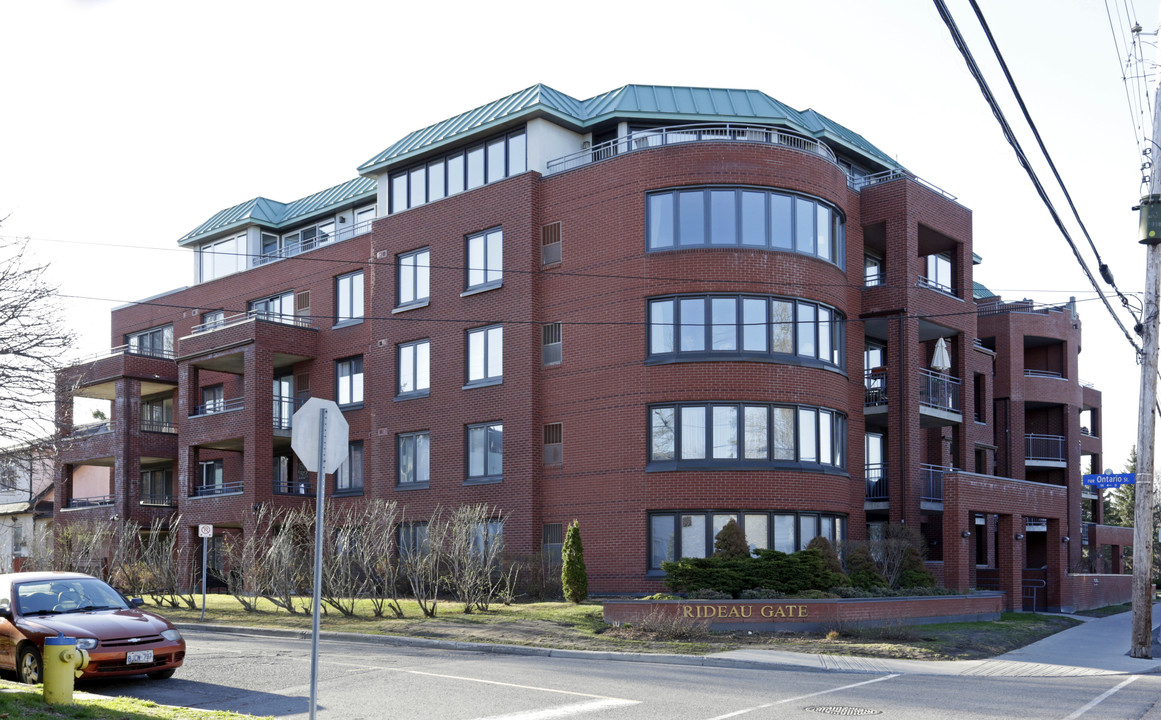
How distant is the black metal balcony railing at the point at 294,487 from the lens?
38.3 m

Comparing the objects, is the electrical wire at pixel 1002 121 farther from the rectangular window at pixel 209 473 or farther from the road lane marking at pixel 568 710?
the rectangular window at pixel 209 473

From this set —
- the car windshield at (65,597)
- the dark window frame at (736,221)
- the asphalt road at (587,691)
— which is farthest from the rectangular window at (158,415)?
the car windshield at (65,597)

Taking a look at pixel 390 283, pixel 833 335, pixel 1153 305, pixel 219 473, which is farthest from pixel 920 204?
pixel 219 473

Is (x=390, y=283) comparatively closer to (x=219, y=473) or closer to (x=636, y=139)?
(x=636, y=139)

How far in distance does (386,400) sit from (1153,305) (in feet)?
71.7

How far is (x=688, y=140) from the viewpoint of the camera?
94.2ft

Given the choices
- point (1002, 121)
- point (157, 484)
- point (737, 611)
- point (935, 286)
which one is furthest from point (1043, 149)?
point (157, 484)

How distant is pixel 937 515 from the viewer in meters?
34.8

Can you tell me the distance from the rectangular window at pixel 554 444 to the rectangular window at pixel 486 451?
1.43 meters

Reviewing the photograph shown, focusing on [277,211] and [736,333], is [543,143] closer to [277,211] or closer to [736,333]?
[736,333]

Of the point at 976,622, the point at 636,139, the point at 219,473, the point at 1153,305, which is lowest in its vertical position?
the point at 976,622

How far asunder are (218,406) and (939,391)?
81.4 feet

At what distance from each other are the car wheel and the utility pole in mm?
18796

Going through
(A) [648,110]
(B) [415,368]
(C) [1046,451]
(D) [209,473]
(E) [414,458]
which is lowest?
(D) [209,473]
